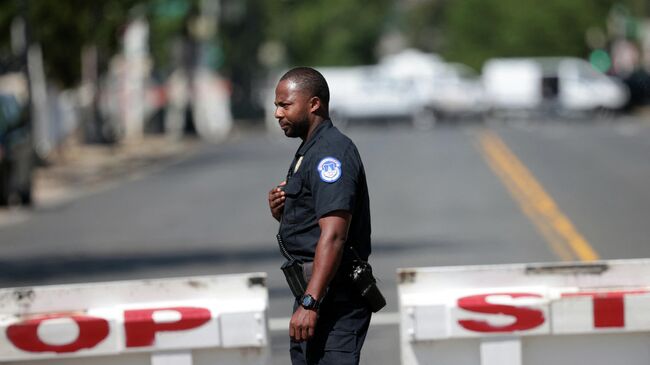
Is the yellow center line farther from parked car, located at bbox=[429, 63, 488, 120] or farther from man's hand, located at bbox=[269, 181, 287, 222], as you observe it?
parked car, located at bbox=[429, 63, 488, 120]

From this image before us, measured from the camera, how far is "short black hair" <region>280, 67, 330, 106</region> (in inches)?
229

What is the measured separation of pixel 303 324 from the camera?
5.69 meters

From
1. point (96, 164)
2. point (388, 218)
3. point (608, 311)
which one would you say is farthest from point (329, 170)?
point (96, 164)

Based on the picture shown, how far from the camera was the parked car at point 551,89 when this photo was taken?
55188 millimetres

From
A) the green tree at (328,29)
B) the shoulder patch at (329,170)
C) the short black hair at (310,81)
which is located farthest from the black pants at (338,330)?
the green tree at (328,29)

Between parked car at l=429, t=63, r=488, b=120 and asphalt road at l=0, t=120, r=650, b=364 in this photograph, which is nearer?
asphalt road at l=0, t=120, r=650, b=364

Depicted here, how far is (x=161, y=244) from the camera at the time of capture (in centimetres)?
1866

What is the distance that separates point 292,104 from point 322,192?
0.38 m

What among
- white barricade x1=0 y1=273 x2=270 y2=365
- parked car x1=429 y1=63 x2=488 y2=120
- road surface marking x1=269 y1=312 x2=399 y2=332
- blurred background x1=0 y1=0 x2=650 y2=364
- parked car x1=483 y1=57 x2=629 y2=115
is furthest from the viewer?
parked car x1=429 y1=63 x2=488 y2=120

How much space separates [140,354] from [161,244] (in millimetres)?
12062

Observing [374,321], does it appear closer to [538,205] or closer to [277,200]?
[277,200]

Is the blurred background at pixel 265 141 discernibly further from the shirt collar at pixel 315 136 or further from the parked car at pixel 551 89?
the shirt collar at pixel 315 136

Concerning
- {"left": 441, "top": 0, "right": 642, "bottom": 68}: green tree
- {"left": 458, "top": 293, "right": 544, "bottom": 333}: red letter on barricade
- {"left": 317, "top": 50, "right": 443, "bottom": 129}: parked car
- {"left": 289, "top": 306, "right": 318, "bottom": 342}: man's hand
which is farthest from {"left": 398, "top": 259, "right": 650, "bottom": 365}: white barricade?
{"left": 441, "top": 0, "right": 642, "bottom": 68}: green tree

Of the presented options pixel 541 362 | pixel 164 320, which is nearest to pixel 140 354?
pixel 164 320
